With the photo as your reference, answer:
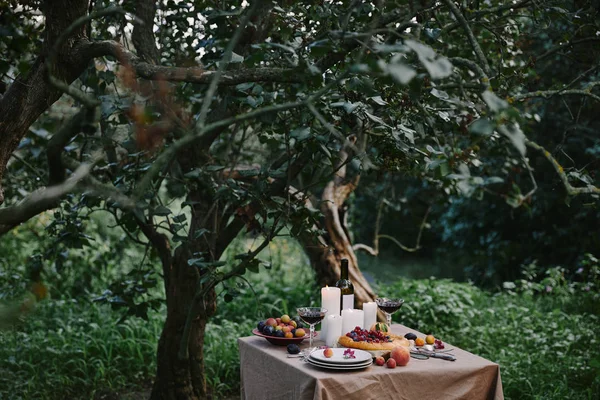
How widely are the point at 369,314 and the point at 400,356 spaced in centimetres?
54

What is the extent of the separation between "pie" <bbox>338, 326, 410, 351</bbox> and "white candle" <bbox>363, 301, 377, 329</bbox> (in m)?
0.20

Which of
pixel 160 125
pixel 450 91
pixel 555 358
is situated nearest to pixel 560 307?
pixel 555 358

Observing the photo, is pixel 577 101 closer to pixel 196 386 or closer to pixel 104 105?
pixel 196 386

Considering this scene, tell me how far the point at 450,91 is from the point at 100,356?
3.03 m

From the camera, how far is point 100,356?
4535 mm

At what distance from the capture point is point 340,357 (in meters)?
2.54

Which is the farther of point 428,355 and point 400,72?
point 428,355

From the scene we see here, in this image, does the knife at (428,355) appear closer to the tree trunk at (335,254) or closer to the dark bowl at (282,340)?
the dark bowl at (282,340)

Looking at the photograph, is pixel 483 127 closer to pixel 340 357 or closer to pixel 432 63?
pixel 432 63

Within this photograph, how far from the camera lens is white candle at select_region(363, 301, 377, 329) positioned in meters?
3.08

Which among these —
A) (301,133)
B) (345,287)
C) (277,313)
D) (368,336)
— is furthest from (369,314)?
(277,313)

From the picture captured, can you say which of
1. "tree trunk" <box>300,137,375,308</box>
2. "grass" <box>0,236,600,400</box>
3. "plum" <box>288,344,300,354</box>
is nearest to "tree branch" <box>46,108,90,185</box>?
"plum" <box>288,344,300,354</box>

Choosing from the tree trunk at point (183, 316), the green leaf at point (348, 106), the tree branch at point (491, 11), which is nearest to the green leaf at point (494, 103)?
the green leaf at point (348, 106)

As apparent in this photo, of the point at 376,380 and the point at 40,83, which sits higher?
the point at 40,83
